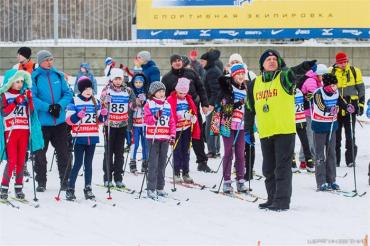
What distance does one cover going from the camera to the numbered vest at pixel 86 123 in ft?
34.4

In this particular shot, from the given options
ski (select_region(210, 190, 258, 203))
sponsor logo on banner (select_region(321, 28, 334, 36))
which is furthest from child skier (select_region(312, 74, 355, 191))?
sponsor logo on banner (select_region(321, 28, 334, 36))

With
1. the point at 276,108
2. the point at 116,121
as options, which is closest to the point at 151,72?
the point at 116,121

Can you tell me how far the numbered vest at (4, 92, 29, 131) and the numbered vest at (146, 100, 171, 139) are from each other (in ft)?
5.00

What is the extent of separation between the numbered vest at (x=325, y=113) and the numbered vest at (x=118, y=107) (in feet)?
8.36

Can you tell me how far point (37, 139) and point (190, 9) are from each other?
15792 mm

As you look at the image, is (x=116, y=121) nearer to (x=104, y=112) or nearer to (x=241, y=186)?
(x=104, y=112)

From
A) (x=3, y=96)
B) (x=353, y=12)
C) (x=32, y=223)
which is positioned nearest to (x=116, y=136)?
(x=3, y=96)

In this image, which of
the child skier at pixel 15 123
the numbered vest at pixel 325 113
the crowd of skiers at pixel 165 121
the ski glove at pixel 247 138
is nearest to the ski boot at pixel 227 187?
the crowd of skiers at pixel 165 121

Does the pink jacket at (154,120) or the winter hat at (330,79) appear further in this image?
the winter hat at (330,79)

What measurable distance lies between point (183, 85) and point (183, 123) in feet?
1.87

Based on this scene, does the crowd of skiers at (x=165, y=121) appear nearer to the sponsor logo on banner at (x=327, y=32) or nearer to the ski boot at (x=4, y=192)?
the ski boot at (x=4, y=192)

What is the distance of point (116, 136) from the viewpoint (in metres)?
11.5

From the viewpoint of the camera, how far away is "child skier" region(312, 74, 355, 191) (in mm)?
11531

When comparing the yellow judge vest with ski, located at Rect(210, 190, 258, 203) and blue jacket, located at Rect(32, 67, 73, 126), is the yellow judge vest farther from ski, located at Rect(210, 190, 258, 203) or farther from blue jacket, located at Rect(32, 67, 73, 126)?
blue jacket, located at Rect(32, 67, 73, 126)
